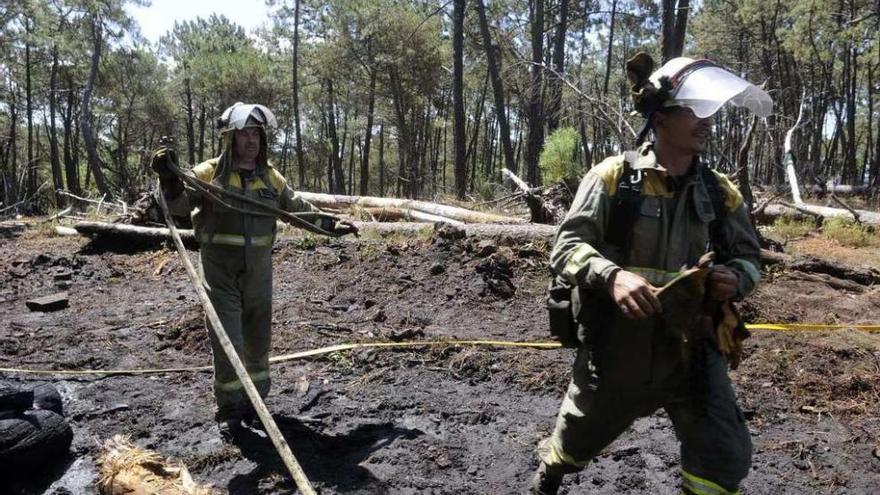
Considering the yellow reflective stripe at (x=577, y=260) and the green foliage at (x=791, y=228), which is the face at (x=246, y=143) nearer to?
the yellow reflective stripe at (x=577, y=260)

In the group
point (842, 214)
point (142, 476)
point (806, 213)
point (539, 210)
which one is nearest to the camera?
point (142, 476)

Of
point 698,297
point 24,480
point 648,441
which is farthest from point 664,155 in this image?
point 24,480

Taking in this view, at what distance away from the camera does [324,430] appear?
387 cm

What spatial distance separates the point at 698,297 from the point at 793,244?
7.76 meters

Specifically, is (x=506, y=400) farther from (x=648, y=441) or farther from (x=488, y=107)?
(x=488, y=107)

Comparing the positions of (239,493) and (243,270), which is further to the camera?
(243,270)

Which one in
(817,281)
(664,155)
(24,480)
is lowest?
(24,480)

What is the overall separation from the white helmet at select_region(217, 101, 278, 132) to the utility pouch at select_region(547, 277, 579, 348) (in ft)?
6.90

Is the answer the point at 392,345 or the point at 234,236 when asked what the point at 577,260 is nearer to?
Answer: the point at 234,236

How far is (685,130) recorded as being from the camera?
85.6 inches

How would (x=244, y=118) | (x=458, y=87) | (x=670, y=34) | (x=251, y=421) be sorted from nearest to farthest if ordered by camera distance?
(x=244, y=118), (x=251, y=421), (x=670, y=34), (x=458, y=87)

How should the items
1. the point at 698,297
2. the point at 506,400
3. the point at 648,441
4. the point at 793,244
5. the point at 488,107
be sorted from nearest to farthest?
the point at 698,297 < the point at 648,441 < the point at 506,400 < the point at 793,244 < the point at 488,107

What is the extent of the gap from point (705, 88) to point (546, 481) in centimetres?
166

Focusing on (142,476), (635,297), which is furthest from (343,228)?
(635,297)
